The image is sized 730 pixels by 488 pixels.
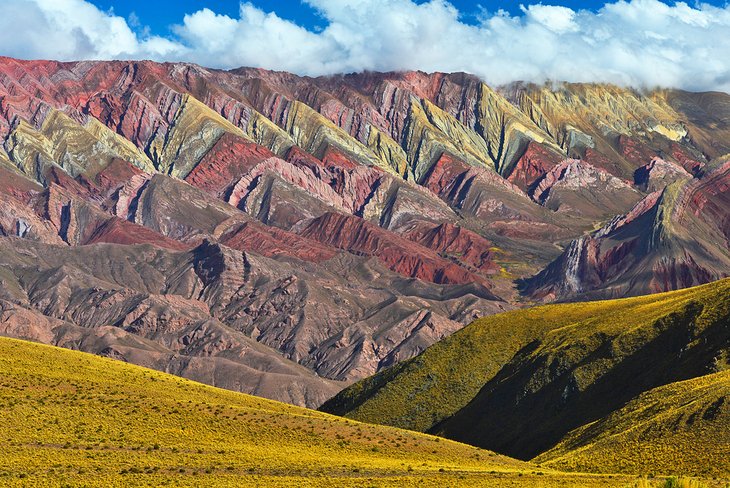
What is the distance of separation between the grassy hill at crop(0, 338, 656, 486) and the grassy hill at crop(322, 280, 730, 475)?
24945 millimetres

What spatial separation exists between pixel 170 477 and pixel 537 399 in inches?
2599

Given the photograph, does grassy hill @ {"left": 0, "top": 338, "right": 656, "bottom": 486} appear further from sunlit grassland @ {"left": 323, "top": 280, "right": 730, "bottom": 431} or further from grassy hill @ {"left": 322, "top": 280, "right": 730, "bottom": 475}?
sunlit grassland @ {"left": 323, "top": 280, "right": 730, "bottom": 431}

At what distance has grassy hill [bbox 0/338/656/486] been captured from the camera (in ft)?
236

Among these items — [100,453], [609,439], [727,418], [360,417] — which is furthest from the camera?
[360,417]

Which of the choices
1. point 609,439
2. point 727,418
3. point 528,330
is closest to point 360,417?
point 528,330

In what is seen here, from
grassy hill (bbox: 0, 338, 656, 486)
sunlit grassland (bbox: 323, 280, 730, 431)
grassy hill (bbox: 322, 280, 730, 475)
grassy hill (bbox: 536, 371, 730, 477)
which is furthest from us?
sunlit grassland (bbox: 323, 280, 730, 431)

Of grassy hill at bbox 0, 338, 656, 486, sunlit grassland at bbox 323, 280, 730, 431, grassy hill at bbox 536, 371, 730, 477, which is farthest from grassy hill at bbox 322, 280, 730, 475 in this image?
grassy hill at bbox 0, 338, 656, 486

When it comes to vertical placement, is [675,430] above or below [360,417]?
above

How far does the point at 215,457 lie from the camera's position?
78938mm

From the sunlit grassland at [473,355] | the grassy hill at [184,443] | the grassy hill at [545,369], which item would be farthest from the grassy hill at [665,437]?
the sunlit grassland at [473,355]

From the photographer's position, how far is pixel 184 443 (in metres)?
82.7

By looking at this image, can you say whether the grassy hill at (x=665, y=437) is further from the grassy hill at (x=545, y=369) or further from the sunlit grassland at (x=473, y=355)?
the sunlit grassland at (x=473, y=355)

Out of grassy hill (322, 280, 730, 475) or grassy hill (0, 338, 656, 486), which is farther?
grassy hill (322, 280, 730, 475)

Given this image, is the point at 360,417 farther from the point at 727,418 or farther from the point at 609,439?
the point at 727,418
